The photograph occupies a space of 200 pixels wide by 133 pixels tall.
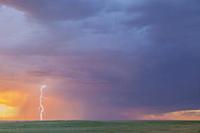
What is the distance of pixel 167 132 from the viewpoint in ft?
306

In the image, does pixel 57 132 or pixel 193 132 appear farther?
pixel 57 132

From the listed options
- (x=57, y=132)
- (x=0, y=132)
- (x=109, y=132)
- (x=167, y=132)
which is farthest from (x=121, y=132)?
(x=0, y=132)

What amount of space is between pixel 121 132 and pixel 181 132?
40.1 ft

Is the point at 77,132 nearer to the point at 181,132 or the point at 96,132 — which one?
the point at 96,132

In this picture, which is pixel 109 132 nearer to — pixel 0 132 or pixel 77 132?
pixel 77 132

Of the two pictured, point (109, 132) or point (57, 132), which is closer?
point (109, 132)

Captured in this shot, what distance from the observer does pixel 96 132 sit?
9944 centimetres

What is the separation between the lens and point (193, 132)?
9056cm

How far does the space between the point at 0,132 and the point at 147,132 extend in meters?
33.7

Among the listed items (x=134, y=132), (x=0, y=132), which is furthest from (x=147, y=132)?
(x=0, y=132)

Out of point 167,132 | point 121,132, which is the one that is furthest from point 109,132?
point 167,132

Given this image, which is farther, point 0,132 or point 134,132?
point 0,132

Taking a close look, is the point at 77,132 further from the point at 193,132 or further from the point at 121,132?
the point at 193,132

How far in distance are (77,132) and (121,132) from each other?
10852mm
